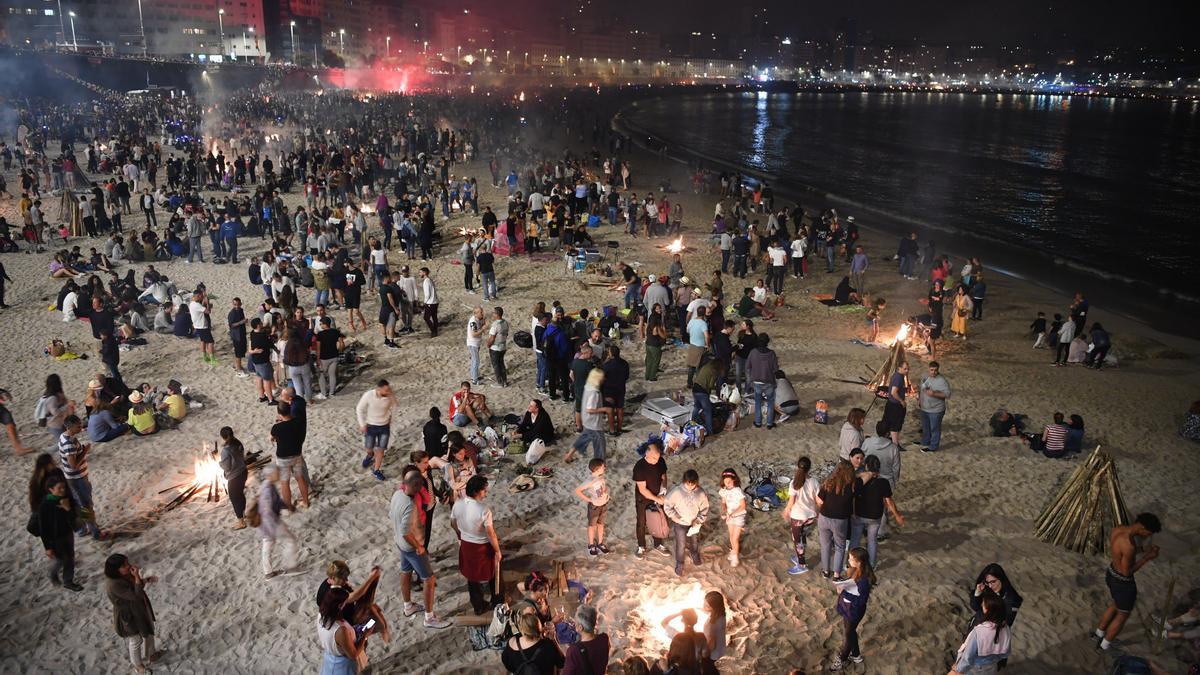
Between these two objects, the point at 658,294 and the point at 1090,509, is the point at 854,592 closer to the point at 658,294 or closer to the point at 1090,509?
the point at 1090,509

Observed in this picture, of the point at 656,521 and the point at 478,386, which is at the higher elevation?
the point at 656,521

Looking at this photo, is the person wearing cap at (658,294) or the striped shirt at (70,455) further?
the person wearing cap at (658,294)

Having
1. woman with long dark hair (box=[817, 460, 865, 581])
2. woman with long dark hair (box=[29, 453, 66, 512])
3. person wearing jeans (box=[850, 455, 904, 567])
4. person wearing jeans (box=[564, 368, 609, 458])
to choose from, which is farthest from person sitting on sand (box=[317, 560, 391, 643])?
person wearing jeans (box=[850, 455, 904, 567])

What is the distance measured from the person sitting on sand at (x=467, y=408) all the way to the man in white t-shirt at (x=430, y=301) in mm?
4147

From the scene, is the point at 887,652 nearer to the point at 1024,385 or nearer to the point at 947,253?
the point at 1024,385

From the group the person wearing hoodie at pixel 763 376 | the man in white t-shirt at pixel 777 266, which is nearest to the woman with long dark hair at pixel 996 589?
the person wearing hoodie at pixel 763 376

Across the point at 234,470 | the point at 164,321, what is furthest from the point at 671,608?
the point at 164,321

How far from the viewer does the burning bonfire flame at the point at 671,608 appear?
7.78m

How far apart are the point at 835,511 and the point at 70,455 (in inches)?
351

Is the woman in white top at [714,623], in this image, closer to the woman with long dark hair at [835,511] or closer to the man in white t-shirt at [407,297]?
the woman with long dark hair at [835,511]

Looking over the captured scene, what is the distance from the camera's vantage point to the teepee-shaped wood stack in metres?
9.55

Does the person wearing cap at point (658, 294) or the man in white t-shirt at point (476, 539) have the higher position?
the person wearing cap at point (658, 294)

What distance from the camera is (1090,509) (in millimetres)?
9672

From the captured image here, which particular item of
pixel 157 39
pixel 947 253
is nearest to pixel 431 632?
pixel 947 253
